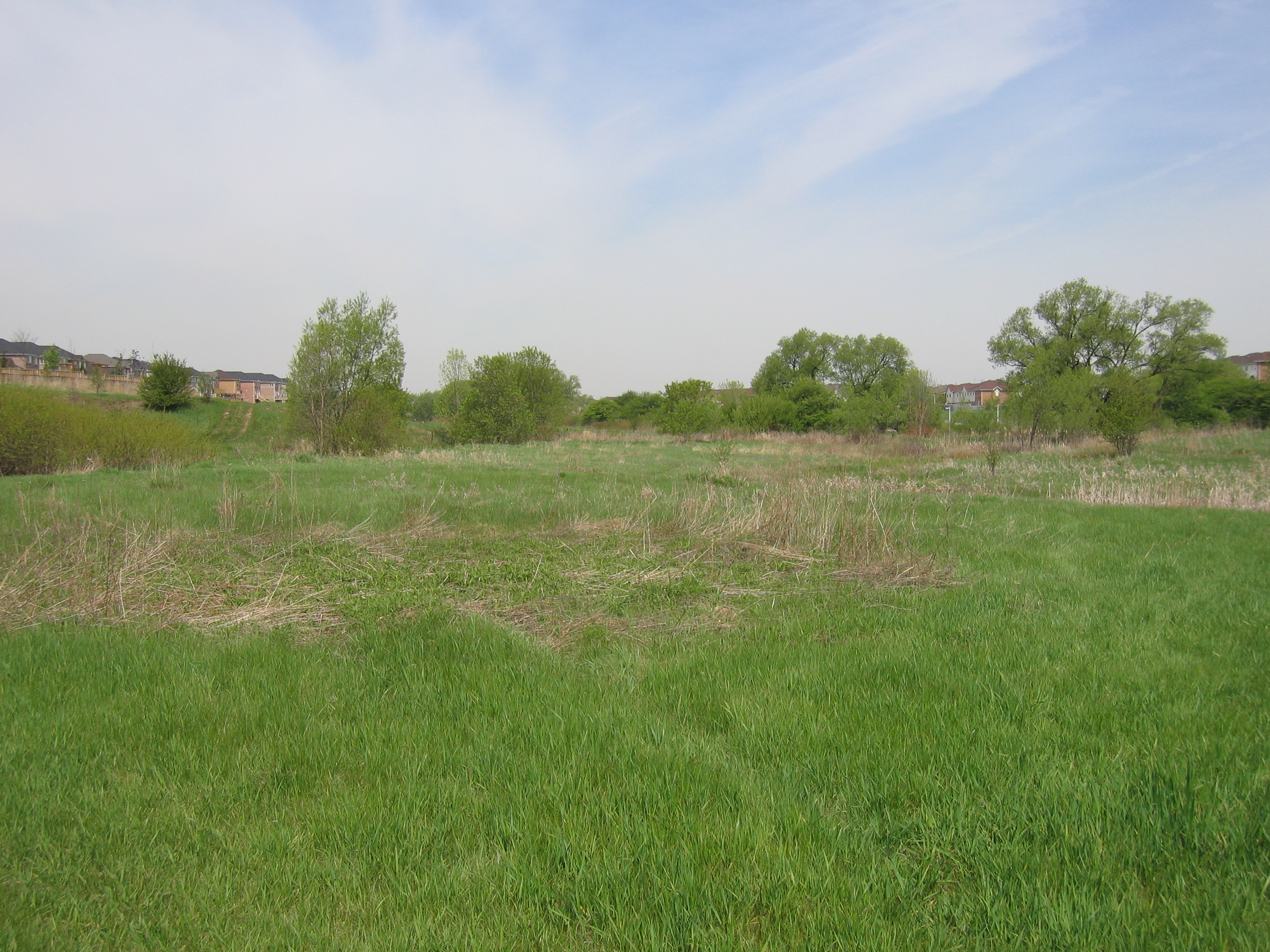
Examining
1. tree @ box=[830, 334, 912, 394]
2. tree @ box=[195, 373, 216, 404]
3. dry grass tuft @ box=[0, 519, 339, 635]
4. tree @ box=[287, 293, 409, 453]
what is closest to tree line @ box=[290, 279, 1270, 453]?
tree @ box=[287, 293, 409, 453]

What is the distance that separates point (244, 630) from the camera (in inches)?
223

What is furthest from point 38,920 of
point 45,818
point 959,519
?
point 959,519

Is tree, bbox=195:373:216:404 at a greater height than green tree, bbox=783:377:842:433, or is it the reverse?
tree, bbox=195:373:216:404

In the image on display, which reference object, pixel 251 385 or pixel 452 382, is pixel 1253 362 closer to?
pixel 452 382

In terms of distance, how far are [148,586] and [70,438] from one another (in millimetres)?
16727

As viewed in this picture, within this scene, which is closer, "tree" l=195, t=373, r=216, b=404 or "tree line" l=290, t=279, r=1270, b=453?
"tree line" l=290, t=279, r=1270, b=453

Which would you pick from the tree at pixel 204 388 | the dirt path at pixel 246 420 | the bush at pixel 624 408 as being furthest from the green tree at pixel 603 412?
the tree at pixel 204 388

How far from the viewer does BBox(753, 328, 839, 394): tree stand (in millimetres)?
75738

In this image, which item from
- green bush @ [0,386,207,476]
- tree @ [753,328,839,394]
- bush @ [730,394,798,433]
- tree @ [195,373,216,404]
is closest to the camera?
→ green bush @ [0,386,207,476]

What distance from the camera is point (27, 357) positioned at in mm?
72188

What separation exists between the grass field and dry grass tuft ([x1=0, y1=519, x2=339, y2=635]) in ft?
0.16

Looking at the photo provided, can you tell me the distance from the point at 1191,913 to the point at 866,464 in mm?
23982

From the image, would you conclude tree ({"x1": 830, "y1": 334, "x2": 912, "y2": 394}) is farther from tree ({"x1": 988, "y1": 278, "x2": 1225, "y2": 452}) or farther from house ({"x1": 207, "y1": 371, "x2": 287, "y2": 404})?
house ({"x1": 207, "y1": 371, "x2": 287, "y2": 404})

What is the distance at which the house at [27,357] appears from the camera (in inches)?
2578
